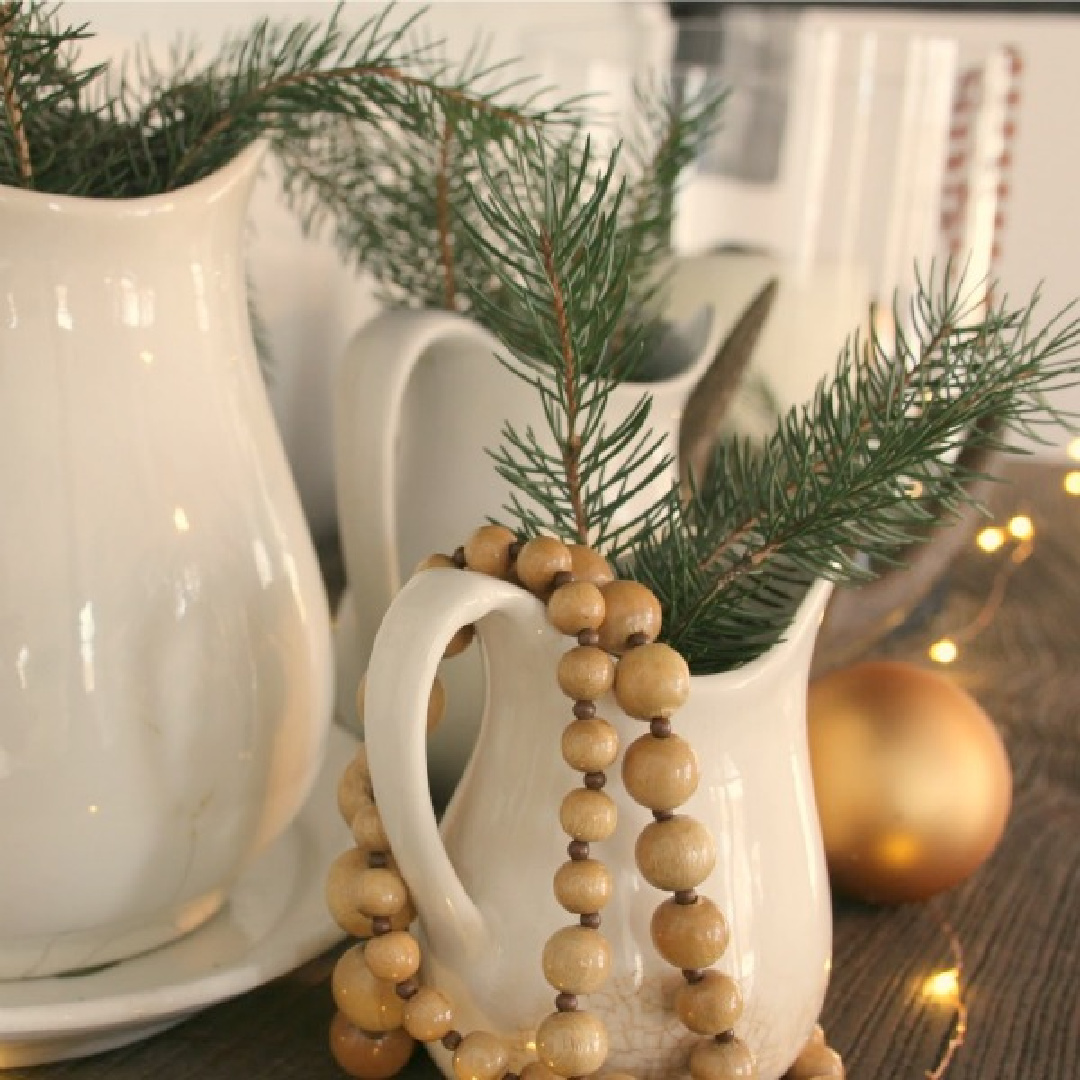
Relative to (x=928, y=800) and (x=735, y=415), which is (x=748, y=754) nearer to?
(x=928, y=800)

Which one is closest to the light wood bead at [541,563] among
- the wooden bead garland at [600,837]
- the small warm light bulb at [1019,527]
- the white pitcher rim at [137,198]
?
the wooden bead garland at [600,837]

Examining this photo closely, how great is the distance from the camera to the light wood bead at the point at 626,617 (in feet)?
0.84

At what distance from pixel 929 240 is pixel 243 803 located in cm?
52

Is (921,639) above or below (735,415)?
below

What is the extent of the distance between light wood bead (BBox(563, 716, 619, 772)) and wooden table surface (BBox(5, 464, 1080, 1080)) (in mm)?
88

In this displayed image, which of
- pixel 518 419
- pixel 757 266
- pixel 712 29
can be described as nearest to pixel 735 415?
pixel 757 266

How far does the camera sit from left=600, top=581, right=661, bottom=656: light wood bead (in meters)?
0.25

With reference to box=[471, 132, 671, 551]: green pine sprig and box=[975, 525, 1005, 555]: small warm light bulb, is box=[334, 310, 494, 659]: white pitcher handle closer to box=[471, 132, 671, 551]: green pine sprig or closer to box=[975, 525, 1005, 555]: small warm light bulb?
box=[471, 132, 671, 551]: green pine sprig

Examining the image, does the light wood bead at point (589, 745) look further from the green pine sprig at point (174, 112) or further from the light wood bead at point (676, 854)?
the green pine sprig at point (174, 112)

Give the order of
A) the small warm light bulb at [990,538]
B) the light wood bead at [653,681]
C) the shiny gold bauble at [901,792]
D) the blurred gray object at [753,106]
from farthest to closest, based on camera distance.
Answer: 1. the blurred gray object at [753,106]
2. the small warm light bulb at [990,538]
3. the shiny gold bauble at [901,792]
4. the light wood bead at [653,681]

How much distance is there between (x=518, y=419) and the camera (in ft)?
1.17

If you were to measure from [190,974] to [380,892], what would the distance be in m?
0.06

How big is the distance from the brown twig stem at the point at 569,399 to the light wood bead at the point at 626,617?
26 millimetres

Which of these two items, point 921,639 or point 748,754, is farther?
point 921,639
